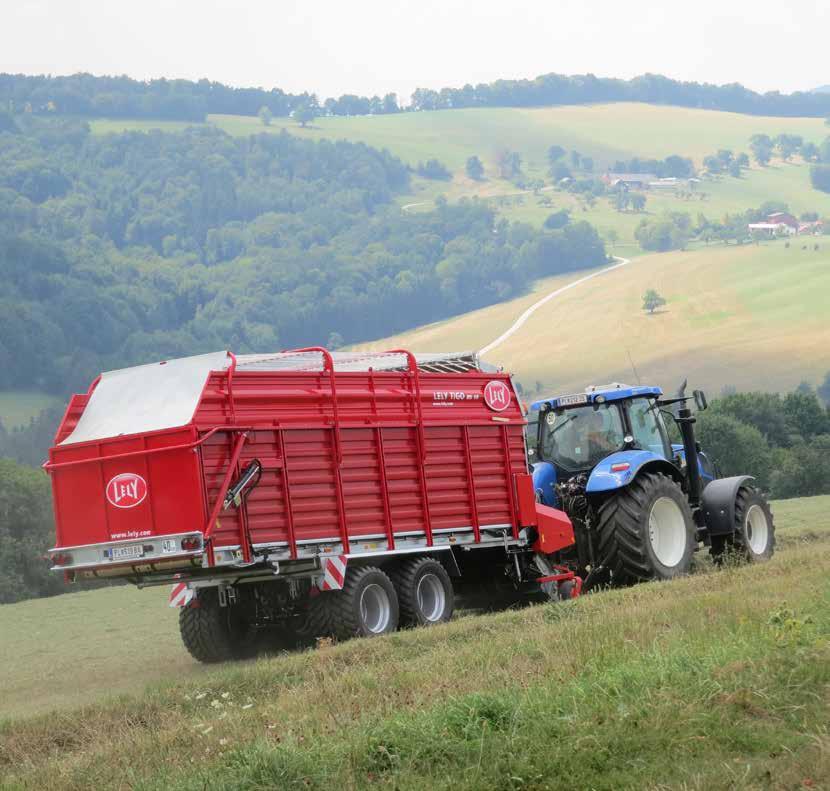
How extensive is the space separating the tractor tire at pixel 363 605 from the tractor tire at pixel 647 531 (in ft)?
10.8

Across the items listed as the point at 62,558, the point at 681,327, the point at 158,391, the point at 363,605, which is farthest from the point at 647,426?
the point at 681,327

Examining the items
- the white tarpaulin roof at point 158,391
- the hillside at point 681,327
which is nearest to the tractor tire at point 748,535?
the white tarpaulin roof at point 158,391

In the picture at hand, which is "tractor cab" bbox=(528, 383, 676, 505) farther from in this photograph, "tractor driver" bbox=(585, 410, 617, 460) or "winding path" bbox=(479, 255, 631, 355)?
"winding path" bbox=(479, 255, 631, 355)

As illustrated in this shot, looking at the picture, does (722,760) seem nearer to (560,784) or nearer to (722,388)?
(560,784)

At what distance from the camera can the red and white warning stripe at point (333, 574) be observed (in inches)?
522

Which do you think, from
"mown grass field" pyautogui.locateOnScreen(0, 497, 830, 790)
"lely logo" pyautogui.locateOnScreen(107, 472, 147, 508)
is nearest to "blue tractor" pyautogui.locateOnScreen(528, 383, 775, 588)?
"mown grass field" pyautogui.locateOnScreen(0, 497, 830, 790)

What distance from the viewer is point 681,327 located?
4934 inches

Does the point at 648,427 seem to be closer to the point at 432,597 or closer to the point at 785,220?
the point at 432,597

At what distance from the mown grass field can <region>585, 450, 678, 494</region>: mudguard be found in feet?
9.98

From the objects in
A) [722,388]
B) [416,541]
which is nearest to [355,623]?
[416,541]

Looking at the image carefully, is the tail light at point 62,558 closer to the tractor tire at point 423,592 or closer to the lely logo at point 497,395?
the tractor tire at point 423,592

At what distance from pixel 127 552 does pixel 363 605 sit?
2.55 m

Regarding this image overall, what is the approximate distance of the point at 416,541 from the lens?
14.5 m

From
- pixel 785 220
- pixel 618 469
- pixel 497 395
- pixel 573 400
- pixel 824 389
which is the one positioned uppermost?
pixel 785 220
